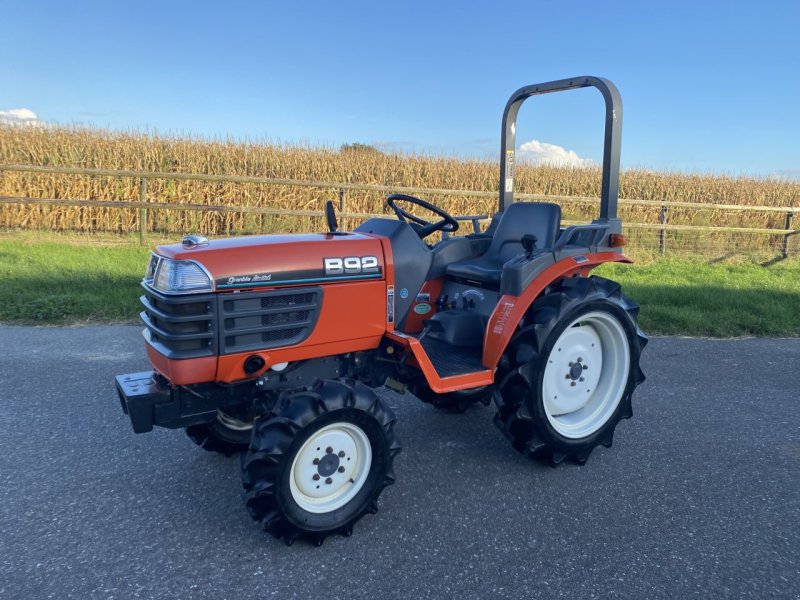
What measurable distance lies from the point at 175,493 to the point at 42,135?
44.4 ft

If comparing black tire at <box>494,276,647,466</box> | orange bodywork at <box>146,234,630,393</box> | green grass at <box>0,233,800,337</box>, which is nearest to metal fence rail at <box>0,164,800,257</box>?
green grass at <box>0,233,800,337</box>

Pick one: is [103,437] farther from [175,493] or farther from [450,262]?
[450,262]

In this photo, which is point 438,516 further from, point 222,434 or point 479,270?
point 479,270

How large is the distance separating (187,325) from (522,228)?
6.78 ft

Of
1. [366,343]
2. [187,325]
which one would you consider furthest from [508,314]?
[187,325]

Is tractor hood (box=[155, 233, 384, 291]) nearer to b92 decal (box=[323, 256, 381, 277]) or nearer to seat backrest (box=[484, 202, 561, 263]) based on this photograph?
b92 decal (box=[323, 256, 381, 277])

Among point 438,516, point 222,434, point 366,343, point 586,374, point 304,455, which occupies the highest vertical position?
point 366,343

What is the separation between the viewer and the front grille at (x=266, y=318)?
2643mm

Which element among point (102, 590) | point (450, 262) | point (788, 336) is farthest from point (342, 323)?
point (788, 336)

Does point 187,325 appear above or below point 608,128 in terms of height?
below

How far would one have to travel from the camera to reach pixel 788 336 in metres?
6.36

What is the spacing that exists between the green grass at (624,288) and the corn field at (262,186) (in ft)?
7.52

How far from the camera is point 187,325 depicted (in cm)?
259

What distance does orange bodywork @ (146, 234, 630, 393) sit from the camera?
8.63ft
